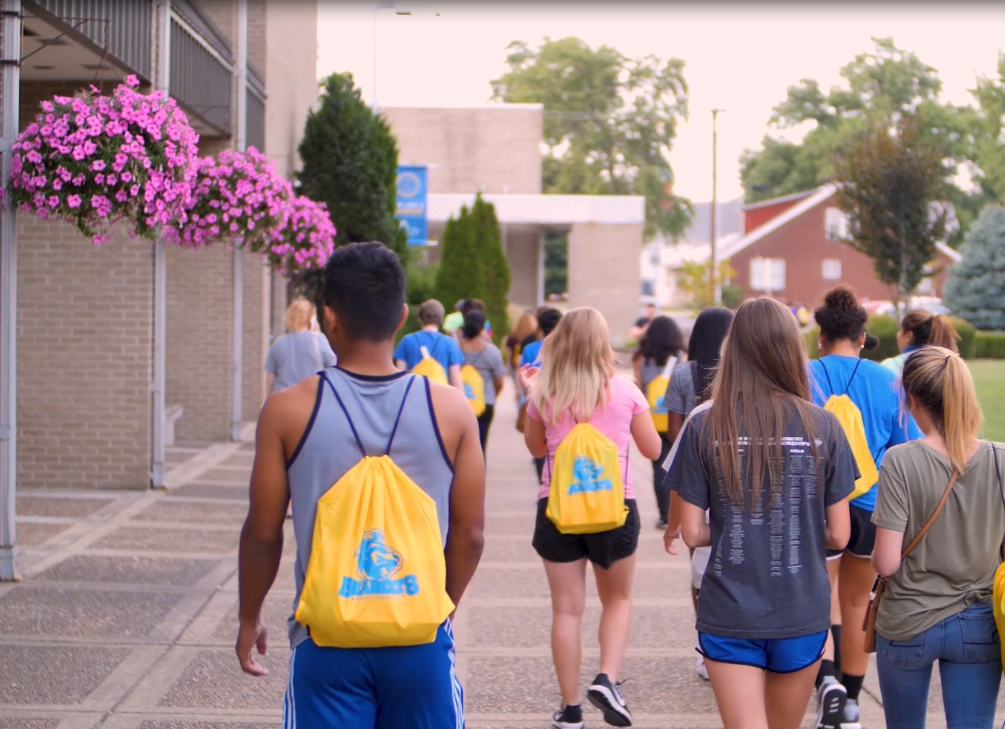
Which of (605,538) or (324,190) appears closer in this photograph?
(605,538)

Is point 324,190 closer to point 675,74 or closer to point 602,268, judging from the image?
point 602,268

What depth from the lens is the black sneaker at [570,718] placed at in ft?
17.0

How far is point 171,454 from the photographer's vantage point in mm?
14547

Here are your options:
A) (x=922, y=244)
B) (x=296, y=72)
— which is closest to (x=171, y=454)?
(x=296, y=72)

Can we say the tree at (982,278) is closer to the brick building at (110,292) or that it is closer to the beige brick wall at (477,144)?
the beige brick wall at (477,144)

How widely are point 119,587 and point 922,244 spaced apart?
95.0ft

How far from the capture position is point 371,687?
9.34 ft

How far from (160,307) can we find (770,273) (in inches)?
2337

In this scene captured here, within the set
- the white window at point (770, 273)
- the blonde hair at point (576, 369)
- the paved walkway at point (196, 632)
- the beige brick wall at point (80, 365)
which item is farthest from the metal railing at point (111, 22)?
the white window at point (770, 273)

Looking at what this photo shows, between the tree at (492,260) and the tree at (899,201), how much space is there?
10.3 meters

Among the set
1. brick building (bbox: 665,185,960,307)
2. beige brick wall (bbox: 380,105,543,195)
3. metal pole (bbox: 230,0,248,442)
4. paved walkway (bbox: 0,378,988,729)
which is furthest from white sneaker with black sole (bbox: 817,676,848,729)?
brick building (bbox: 665,185,960,307)

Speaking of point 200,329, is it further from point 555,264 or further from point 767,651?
point 555,264

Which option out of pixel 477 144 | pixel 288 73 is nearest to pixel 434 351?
pixel 288 73

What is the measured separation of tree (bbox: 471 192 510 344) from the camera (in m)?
29.9
